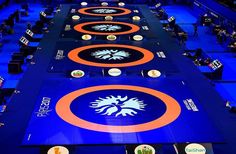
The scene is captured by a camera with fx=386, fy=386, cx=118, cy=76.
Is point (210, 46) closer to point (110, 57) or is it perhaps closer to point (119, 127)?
point (110, 57)

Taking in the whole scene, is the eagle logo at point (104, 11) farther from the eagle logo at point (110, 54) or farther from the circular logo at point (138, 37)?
the eagle logo at point (110, 54)

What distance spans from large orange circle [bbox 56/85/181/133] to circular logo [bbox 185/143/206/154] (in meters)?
1.48

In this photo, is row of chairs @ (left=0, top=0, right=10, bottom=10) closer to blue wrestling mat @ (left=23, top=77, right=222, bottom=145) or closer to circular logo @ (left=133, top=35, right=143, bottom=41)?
circular logo @ (left=133, top=35, right=143, bottom=41)

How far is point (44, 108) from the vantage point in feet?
38.4

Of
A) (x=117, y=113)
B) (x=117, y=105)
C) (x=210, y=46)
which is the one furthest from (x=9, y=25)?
(x=117, y=113)

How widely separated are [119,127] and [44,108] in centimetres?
259

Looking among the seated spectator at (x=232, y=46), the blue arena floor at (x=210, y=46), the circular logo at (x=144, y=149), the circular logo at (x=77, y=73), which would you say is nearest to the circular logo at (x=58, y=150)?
the circular logo at (x=144, y=149)

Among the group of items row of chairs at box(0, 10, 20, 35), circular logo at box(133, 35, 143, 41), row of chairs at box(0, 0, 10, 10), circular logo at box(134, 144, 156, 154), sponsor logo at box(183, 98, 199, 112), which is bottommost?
row of chairs at box(0, 0, 10, 10)

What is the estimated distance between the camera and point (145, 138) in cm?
1001

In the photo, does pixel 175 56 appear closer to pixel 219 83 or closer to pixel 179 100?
pixel 219 83

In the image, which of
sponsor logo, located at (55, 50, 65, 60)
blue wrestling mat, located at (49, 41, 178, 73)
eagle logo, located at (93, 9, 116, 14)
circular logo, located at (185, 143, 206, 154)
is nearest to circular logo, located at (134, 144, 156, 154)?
circular logo, located at (185, 143, 206, 154)

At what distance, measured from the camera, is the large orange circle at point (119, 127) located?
1048 centimetres

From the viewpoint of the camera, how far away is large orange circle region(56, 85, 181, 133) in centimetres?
1048

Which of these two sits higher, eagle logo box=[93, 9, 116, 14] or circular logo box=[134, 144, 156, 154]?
circular logo box=[134, 144, 156, 154]
